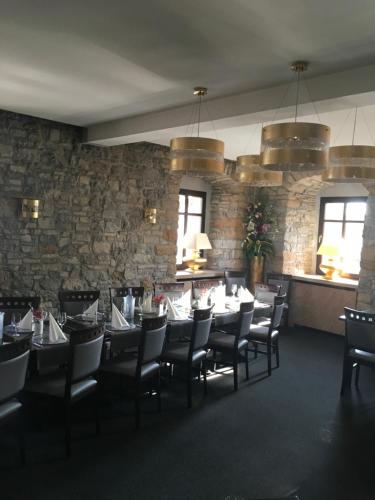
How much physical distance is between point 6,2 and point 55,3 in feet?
0.99

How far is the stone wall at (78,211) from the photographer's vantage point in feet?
18.1

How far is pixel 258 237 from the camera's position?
8391 mm

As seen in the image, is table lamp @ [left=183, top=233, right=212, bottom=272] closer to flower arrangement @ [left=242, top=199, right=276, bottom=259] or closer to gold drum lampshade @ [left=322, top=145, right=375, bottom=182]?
flower arrangement @ [left=242, top=199, right=276, bottom=259]

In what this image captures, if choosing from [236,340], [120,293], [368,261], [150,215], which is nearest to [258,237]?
[368,261]

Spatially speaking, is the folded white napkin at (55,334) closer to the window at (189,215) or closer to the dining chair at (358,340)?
the dining chair at (358,340)

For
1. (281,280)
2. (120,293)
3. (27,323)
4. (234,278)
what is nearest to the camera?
(27,323)

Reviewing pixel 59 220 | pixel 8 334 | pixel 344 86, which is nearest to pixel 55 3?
pixel 344 86

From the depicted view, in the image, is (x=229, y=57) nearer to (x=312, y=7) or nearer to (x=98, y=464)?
(x=312, y=7)

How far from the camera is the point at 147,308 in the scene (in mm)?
5109

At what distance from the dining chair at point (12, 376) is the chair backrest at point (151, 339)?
107 cm

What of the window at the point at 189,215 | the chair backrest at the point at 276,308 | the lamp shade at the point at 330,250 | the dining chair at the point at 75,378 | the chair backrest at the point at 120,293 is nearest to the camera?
the dining chair at the point at 75,378

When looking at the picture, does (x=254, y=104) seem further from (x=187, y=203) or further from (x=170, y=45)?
(x=187, y=203)

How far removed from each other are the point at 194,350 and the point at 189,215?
4.30 metres

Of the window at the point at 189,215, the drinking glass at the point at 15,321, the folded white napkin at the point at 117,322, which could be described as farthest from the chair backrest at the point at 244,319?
the window at the point at 189,215
